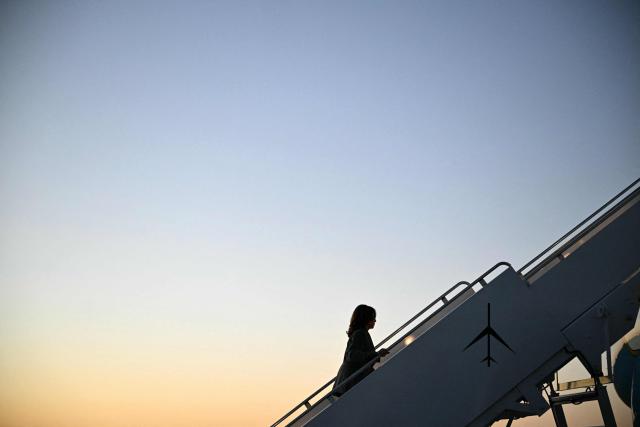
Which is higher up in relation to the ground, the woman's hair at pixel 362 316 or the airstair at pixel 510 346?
the woman's hair at pixel 362 316

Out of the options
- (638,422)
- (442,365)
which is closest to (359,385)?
(442,365)

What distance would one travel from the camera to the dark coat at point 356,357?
22.1ft

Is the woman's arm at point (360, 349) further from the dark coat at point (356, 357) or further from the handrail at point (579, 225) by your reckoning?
the handrail at point (579, 225)

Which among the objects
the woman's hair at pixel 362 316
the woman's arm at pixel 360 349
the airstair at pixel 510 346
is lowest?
the airstair at pixel 510 346

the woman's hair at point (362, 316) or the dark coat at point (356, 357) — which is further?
the woman's hair at point (362, 316)

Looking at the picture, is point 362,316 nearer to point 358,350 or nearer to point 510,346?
point 358,350

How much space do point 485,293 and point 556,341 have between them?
107cm

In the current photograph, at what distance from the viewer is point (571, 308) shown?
684 centimetres

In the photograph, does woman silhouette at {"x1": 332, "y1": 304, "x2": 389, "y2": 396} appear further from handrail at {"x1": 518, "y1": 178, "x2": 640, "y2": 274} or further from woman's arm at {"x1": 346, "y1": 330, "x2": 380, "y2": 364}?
handrail at {"x1": 518, "y1": 178, "x2": 640, "y2": 274}

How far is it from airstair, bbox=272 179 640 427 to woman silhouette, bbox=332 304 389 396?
0.24 meters

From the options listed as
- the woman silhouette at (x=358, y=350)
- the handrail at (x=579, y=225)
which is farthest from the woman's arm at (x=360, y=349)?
the handrail at (x=579, y=225)

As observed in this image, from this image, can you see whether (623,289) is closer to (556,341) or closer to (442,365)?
(556,341)

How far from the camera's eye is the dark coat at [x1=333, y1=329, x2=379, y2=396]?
6.73 m

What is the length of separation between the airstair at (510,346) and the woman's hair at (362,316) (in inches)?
20.2
